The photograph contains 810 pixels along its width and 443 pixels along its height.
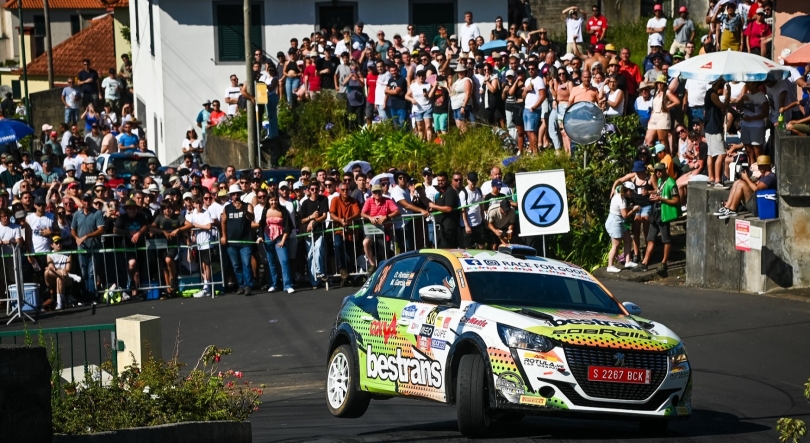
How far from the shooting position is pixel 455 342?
1064 cm

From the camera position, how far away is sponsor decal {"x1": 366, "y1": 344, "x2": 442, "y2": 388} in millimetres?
10906

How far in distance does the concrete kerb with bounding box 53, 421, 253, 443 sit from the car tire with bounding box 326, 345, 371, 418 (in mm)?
2179

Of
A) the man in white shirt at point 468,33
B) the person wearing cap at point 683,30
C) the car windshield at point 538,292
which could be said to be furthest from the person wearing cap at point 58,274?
the person wearing cap at point 683,30

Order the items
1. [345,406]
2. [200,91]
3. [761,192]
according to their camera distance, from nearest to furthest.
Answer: [345,406] → [761,192] → [200,91]

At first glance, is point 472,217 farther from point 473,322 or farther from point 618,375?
point 618,375

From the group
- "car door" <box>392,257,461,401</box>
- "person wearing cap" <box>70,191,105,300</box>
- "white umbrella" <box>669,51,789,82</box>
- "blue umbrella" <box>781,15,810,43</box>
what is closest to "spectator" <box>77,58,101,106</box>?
"person wearing cap" <box>70,191,105,300</box>

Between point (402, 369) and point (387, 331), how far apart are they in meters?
0.43

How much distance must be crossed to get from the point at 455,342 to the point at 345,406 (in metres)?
1.85

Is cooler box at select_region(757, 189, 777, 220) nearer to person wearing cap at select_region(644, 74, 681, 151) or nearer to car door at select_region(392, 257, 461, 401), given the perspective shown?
person wearing cap at select_region(644, 74, 681, 151)

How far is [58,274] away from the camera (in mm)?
21141

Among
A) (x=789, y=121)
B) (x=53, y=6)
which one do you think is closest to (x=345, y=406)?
(x=789, y=121)

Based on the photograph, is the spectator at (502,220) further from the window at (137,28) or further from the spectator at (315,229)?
the window at (137,28)

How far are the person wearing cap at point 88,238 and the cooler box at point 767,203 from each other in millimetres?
10780

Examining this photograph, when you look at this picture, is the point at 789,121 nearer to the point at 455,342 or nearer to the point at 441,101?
the point at 441,101
